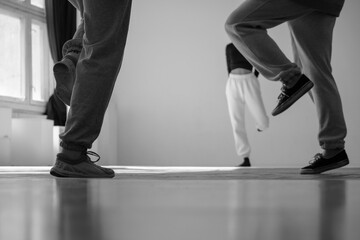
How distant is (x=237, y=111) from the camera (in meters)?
5.41

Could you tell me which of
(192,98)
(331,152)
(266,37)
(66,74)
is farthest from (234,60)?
(66,74)

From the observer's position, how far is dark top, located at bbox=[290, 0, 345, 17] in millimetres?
2348

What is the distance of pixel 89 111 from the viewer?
5.74ft

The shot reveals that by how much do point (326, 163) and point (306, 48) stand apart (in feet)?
1.49

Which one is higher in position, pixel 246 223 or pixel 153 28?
pixel 153 28

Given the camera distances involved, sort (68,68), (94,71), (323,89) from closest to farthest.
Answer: (94,71)
(68,68)
(323,89)

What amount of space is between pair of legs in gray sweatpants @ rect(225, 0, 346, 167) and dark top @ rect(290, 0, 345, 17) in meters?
0.03

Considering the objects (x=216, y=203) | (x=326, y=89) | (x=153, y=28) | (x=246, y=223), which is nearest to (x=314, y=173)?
(x=326, y=89)

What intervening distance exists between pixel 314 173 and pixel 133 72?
6113 mm

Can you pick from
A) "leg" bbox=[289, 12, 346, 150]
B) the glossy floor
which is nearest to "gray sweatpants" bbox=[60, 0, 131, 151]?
"leg" bbox=[289, 12, 346, 150]

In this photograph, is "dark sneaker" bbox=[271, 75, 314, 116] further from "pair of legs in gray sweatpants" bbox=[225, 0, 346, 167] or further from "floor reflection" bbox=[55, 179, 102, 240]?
"floor reflection" bbox=[55, 179, 102, 240]

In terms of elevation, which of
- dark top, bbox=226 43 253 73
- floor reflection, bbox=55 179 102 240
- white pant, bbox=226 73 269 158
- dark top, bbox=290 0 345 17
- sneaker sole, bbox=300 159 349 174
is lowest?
sneaker sole, bbox=300 159 349 174

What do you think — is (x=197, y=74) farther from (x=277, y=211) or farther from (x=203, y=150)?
(x=277, y=211)

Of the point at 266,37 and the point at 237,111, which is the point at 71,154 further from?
the point at 237,111
